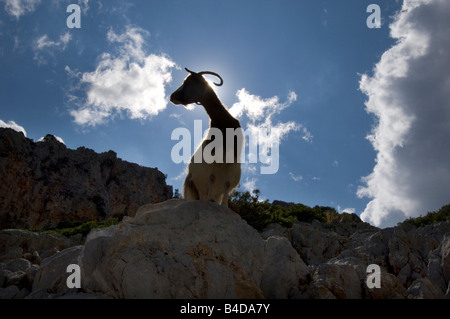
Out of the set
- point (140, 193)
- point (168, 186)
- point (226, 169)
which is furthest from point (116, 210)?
point (226, 169)

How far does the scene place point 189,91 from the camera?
5512mm

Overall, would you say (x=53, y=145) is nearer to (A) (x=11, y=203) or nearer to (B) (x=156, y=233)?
(A) (x=11, y=203)

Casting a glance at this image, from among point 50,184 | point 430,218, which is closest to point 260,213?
point 430,218

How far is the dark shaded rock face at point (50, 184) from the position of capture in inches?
1161

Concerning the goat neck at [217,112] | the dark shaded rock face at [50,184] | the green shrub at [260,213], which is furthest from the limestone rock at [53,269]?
the dark shaded rock face at [50,184]

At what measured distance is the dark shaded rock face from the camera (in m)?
29.5

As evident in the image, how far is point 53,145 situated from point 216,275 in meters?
34.0

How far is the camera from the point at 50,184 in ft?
104

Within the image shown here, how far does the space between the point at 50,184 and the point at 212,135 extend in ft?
103

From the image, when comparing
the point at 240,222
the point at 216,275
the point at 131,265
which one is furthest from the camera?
the point at 240,222

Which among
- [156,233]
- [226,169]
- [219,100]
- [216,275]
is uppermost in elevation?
[219,100]

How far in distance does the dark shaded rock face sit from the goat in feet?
88.5

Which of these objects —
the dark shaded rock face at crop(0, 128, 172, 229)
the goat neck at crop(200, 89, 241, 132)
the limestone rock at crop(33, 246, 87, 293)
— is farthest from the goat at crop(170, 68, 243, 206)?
the dark shaded rock face at crop(0, 128, 172, 229)

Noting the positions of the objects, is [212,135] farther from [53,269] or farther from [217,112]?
[53,269]
